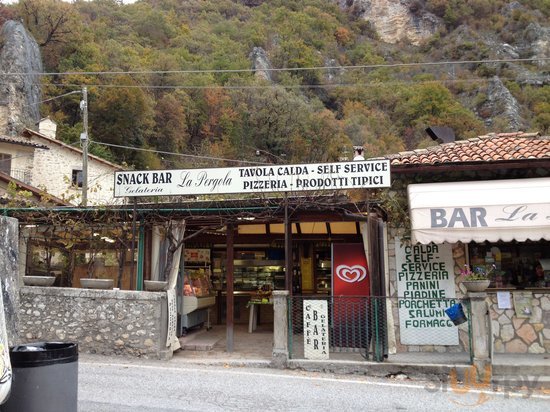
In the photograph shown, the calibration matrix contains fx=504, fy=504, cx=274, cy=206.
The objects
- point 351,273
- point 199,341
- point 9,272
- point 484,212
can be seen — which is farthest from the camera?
point 199,341

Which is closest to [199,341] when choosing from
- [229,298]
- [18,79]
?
[229,298]

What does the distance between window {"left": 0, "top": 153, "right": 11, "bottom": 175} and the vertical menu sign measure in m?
23.6

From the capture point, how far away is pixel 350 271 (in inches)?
438

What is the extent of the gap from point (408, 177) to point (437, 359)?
13.3 ft

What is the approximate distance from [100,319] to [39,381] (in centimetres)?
666

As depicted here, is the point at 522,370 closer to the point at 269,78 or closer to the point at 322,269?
the point at 322,269

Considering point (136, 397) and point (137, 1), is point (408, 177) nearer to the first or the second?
point (136, 397)

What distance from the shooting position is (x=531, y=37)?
73.1 metres

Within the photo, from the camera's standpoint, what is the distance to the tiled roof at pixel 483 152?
35.6 ft

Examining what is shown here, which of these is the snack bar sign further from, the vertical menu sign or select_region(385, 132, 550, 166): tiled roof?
the vertical menu sign

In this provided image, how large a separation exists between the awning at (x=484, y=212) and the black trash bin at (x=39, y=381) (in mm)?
7394

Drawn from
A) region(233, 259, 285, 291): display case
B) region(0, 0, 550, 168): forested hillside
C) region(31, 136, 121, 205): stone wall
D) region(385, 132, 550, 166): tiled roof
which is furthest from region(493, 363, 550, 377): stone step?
region(31, 136, 121, 205): stone wall

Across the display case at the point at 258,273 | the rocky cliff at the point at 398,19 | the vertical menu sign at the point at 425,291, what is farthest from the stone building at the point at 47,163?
the rocky cliff at the point at 398,19

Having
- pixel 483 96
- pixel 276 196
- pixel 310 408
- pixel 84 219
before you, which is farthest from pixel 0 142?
pixel 483 96
